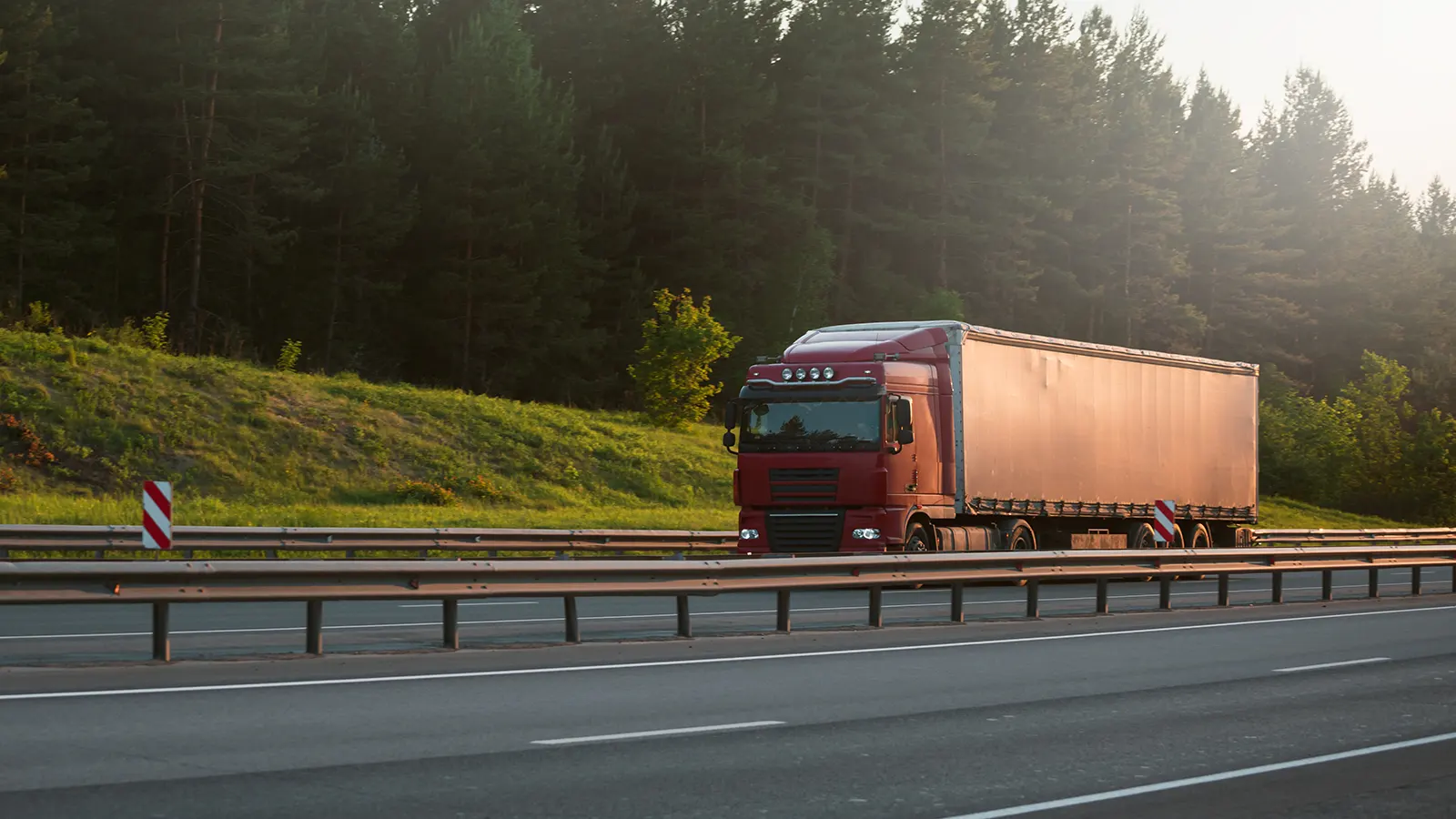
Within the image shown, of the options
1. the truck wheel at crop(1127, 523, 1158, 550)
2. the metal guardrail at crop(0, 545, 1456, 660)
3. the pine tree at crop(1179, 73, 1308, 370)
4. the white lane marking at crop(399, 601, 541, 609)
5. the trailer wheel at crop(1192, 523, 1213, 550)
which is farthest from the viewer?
the pine tree at crop(1179, 73, 1308, 370)

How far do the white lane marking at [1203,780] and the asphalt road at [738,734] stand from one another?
3 cm

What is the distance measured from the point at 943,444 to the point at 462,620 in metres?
10.0

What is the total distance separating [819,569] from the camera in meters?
19.0

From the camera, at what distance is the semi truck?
2638 cm

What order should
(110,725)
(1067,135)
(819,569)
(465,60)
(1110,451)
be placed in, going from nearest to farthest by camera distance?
(110,725)
(819,569)
(1110,451)
(465,60)
(1067,135)

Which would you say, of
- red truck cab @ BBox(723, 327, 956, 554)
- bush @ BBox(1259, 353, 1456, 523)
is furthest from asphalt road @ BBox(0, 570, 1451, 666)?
bush @ BBox(1259, 353, 1456, 523)

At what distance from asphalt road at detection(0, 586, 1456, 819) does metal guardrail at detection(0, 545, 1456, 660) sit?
22.2 inches

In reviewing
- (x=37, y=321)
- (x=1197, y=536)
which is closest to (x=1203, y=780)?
(x=1197, y=536)

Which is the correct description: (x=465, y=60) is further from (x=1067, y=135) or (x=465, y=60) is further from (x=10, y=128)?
(x=1067, y=135)

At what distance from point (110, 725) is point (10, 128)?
4848 cm

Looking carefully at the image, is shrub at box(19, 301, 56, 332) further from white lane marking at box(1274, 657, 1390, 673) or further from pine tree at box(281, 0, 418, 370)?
white lane marking at box(1274, 657, 1390, 673)

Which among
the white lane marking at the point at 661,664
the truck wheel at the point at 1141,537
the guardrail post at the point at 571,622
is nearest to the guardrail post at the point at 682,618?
the guardrail post at the point at 571,622

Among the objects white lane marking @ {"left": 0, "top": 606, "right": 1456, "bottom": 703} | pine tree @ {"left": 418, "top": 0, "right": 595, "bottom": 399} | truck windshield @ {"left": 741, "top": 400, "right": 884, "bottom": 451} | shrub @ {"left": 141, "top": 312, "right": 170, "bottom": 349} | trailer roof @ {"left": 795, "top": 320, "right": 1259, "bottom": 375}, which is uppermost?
pine tree @ {"left": 418, "top": 0, "right": 595, "bottom": 399}

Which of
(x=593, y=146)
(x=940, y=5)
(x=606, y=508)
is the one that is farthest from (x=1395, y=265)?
(x=606, y=508)
